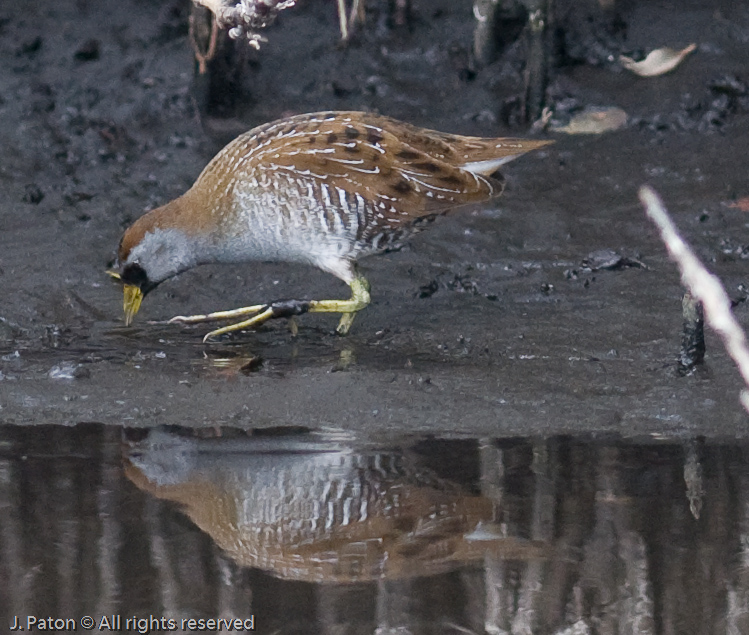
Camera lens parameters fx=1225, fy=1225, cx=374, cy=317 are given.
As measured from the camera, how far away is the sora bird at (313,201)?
17.1ft

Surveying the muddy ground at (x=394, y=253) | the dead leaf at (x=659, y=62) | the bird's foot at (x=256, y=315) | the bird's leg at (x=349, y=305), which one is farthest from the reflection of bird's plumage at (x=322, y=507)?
the dead leaf at (x=659, y=62)

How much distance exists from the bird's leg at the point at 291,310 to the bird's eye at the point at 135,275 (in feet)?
0.72

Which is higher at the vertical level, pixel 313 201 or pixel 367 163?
pixel 367 163

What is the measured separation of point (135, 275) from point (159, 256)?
13 centimetres

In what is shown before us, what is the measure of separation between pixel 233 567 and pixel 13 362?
203 centimetres

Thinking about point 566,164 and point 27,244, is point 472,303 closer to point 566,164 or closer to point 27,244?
point 566,164

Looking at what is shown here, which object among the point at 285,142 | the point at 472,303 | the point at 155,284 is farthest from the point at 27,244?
the point at 472,303

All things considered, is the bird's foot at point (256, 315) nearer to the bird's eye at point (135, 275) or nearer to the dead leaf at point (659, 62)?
the bird's eye at point (135, 275)

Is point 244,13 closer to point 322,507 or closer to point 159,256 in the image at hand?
point 322,507

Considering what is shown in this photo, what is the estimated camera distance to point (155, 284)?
549 centimetres

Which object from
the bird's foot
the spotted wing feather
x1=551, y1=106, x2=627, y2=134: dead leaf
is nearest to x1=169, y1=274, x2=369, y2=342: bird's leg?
the bird's foot

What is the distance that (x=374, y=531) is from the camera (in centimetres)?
358

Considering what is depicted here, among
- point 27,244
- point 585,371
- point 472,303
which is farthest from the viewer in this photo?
point 27,244

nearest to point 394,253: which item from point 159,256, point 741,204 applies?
point 159,256
